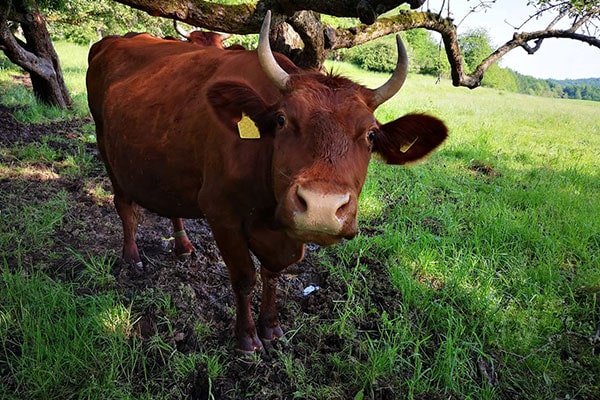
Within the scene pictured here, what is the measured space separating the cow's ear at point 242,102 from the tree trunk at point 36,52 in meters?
6.84

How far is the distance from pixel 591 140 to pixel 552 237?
1080 cm

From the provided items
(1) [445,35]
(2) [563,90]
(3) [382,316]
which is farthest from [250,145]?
(2) [563,90]

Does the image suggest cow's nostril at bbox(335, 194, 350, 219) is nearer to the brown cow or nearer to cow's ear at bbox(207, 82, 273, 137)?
the brown cow

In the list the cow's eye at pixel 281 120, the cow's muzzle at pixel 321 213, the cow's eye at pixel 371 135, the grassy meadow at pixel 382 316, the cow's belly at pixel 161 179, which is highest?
the cow's eye at pixel 281 120

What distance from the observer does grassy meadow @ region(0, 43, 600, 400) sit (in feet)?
8.52

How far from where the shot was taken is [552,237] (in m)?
4.62

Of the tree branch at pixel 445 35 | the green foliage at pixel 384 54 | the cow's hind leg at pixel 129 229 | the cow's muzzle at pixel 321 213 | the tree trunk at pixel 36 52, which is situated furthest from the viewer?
the green foliage at pixel 384 54

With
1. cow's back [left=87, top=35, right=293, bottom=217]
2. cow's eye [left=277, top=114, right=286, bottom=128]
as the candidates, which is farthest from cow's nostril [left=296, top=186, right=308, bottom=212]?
cow's back [left=87, top=35, right=293, bottom=217]

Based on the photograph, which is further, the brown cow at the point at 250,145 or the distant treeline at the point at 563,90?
the distant treeline at the point at 563,90

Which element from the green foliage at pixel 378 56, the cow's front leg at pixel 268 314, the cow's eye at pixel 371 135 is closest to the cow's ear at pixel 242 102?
the cow's eye at pixel 371 135

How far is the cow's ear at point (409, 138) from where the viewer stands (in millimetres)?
2586

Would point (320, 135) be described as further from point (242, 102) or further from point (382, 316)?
point (382, 316)

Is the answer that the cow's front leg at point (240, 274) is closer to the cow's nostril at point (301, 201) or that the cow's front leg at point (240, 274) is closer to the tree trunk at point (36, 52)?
the cow's nostril at point (301, 201)

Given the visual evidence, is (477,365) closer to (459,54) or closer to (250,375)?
(250,375)
